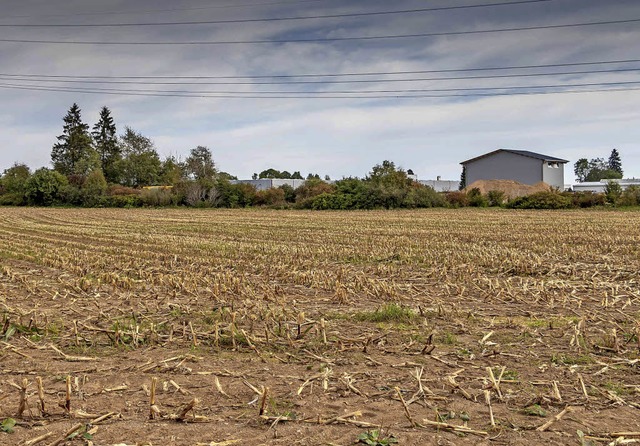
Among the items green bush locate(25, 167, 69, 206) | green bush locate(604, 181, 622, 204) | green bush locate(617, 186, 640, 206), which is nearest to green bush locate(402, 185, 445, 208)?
green bush locate(604, 181, 622, 204)

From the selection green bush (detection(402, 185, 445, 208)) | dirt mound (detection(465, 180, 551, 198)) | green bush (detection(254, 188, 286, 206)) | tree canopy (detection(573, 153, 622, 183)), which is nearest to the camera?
green bush (detection(402, 185, 445, 208))

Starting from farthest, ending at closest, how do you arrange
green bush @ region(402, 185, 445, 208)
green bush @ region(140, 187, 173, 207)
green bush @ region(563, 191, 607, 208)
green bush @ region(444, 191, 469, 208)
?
green bush @ region(140, 187, 173, 207) → green bush @ region(444, 191, 469, 208) → green bush @ region(402, 185, 445, 208) → green bush @ region(563, 191, 607, 208)

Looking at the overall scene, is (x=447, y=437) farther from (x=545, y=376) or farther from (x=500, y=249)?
(x=500, y=249)

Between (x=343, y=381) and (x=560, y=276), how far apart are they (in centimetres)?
894

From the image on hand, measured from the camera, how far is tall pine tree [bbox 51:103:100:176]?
9856 cm

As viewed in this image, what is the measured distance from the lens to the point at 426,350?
746 cm

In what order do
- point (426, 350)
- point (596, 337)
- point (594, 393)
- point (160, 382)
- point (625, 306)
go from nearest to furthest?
point (594, 393) → point (160, 382) → point (426, 350) → point (596, 337) → point (625, 306)

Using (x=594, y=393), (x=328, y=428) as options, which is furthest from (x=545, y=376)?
(x=328, y=428)

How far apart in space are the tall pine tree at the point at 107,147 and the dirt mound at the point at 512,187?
2148 inches

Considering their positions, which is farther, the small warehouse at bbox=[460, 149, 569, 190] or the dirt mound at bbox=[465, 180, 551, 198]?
the small warehouse at bbox=[460, 149, 569, 190]

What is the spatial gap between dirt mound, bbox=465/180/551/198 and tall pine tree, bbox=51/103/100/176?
188 feet

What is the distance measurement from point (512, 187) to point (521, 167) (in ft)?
25.1

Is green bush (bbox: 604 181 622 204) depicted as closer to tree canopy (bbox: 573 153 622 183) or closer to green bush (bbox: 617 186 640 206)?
green bush (bbox: 617 186 640 206)

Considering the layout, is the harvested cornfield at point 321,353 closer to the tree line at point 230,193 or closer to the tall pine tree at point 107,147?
the tree line at point 230,193
